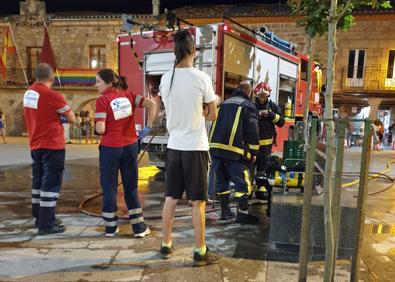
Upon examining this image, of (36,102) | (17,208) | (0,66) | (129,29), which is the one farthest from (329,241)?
(0,66)

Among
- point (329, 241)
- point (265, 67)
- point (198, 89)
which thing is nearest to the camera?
point (329, 241)

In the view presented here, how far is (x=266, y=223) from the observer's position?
175 inches

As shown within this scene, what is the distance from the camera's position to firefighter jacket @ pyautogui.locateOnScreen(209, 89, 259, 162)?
4238mm

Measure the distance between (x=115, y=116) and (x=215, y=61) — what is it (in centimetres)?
263

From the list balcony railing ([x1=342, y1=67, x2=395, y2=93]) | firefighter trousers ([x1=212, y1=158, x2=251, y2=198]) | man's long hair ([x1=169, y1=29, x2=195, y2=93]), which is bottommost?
firefighter trousers ([x1=212, y1=158, x2=251, y2=198])

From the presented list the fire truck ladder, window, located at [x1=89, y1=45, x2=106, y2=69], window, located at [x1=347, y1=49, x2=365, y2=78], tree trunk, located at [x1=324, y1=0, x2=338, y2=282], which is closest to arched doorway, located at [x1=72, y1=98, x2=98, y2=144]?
window, located at [x1=89, y1=45, x2=106, y2=69]

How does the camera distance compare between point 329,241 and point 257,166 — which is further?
point 257,166

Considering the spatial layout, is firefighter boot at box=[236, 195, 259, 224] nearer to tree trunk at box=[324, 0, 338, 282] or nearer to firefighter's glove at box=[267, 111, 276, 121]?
firefighter's glove at box=[267, 111, 276, 121]

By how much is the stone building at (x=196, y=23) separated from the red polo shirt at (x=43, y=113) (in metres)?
16.6

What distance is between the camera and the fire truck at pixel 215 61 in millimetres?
5828

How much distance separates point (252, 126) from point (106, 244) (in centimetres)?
208

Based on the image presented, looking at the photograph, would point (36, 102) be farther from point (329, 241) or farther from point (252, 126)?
point (329, 241)

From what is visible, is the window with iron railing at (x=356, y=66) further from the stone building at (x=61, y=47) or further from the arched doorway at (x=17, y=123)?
the arched doorway at (x=17, y=123)

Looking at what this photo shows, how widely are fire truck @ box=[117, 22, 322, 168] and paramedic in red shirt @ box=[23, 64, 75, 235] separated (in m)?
1.92
